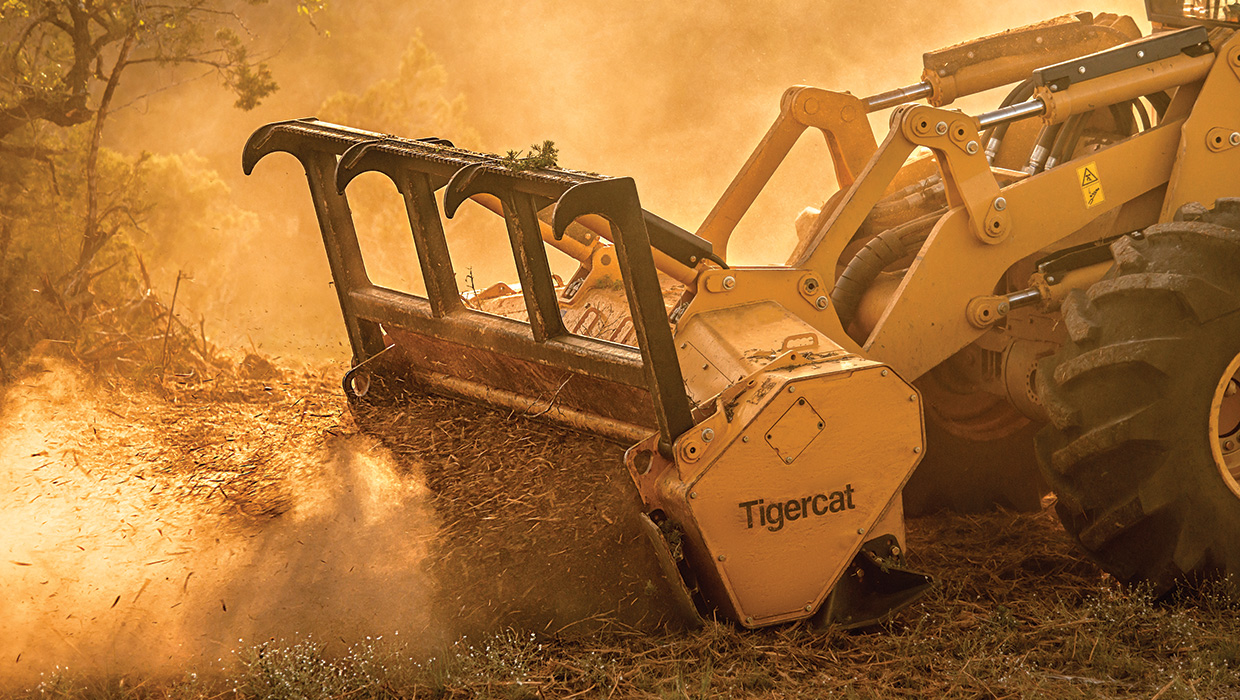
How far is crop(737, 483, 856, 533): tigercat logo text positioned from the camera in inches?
140

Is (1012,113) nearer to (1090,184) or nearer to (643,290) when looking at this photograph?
(1090,184)

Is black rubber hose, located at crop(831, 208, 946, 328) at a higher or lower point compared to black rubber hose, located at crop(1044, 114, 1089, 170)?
lower

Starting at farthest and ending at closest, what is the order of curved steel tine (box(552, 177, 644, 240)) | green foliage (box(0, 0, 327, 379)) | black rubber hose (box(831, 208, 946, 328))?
green foliage (box(0, 0, 327, 379)), black rubber hose (box(831, 208, 946, 328)), curved steel tine (box(552, 177, 644, 240))

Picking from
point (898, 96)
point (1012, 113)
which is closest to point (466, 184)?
point (1012, 113)

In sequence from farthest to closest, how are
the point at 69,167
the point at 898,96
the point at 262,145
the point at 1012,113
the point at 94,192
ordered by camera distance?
the point at 94,192 → the point at 69,167 → the point at 898,96 → the point at 262,145 → the point at 1012,113

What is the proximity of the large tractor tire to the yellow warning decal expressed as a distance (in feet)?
1.74

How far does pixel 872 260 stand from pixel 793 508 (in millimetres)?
1406

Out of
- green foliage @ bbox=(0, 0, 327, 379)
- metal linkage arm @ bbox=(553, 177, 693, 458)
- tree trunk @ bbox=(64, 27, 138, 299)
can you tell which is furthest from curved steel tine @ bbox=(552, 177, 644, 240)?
tree trunk @ bbox=(64, 27, 138, 299)

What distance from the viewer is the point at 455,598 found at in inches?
151

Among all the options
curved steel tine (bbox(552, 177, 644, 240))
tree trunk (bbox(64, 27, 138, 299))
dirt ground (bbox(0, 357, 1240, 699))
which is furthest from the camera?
tree trunk (bbox(64, 27, 138, 299))

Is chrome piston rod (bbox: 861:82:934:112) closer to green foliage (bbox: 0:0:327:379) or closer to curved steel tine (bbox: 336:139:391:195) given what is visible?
curved steel tine (bbox: 336:139:391:195)

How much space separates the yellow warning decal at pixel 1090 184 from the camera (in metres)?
4.36

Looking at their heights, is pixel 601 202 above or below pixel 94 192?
below

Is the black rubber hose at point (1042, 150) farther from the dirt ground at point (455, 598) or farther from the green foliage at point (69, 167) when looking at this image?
the green foliage at point (69, 167)
